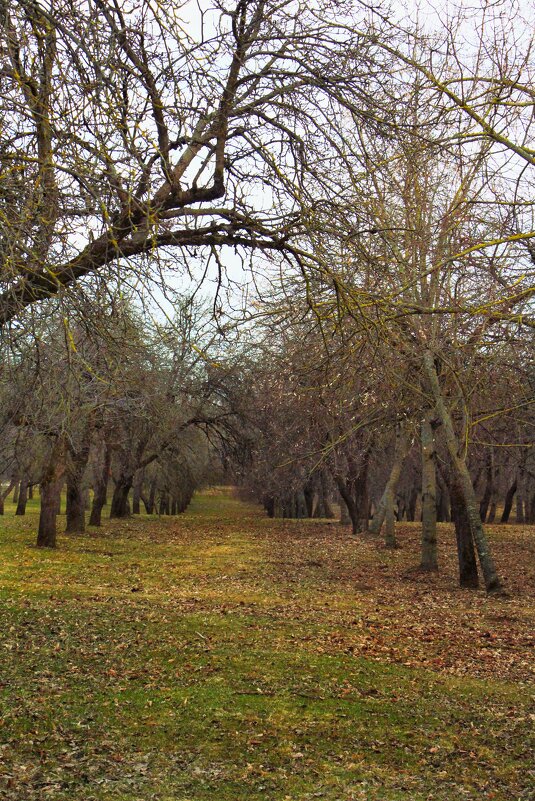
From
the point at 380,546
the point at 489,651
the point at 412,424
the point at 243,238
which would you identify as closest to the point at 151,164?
the point at 243,238

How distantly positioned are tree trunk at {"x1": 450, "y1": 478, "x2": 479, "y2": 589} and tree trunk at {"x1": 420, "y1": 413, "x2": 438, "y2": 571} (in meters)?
1.91

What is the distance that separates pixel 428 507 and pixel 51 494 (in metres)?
9.68

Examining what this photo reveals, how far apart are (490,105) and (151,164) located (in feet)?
13.5

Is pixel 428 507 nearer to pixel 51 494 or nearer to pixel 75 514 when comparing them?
pixel 51 494

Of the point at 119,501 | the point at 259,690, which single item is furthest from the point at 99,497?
the point at 259,690

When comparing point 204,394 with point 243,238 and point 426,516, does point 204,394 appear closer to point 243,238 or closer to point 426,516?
point 426,516

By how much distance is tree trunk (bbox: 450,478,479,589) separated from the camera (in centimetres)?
1634

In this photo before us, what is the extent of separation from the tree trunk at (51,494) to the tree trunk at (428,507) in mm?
9063

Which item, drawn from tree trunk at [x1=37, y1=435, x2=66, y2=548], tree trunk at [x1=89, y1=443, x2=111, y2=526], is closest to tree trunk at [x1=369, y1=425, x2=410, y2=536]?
tree trunk at [x1=37, y1=435, x2=66, y2=548]

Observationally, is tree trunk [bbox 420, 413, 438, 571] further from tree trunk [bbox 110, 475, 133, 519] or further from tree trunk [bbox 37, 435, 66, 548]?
tree trunk [bbox 110, 475, 133, 519]

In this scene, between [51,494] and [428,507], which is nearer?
[428,507]

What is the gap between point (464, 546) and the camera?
54.3ft

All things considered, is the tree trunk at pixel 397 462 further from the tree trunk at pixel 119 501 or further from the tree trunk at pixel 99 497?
the tree trunk at pixel 119 501

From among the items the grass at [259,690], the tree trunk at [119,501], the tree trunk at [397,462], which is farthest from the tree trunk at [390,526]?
the tree trunk at [119,501]
